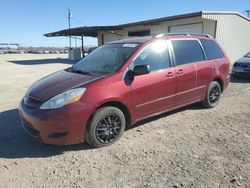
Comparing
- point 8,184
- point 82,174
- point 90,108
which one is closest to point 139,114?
point 90,108

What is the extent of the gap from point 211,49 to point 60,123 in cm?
426

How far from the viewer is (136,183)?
3238mm

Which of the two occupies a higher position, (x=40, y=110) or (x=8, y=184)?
(x=40, y=110)

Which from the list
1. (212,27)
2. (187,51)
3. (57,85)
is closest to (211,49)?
(187,51)

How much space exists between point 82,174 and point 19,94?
19.3 feet

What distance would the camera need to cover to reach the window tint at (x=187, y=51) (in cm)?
541

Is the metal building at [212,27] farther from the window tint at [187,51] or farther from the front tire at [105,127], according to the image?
the front tire at [105,127]

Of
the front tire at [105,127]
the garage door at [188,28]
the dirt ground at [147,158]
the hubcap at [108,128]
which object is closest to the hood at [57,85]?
the front tire at [105,127]

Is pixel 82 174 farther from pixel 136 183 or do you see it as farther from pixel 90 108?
pixel 90 108

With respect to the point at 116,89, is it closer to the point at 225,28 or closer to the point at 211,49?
the point at 211,49

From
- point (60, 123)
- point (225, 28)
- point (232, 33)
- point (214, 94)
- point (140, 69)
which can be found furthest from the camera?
point (232, 33)

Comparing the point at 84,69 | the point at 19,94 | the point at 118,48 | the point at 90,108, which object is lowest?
the point at 19,94

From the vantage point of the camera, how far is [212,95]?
641 cm

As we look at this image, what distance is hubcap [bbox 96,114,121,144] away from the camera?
13.8 ft
